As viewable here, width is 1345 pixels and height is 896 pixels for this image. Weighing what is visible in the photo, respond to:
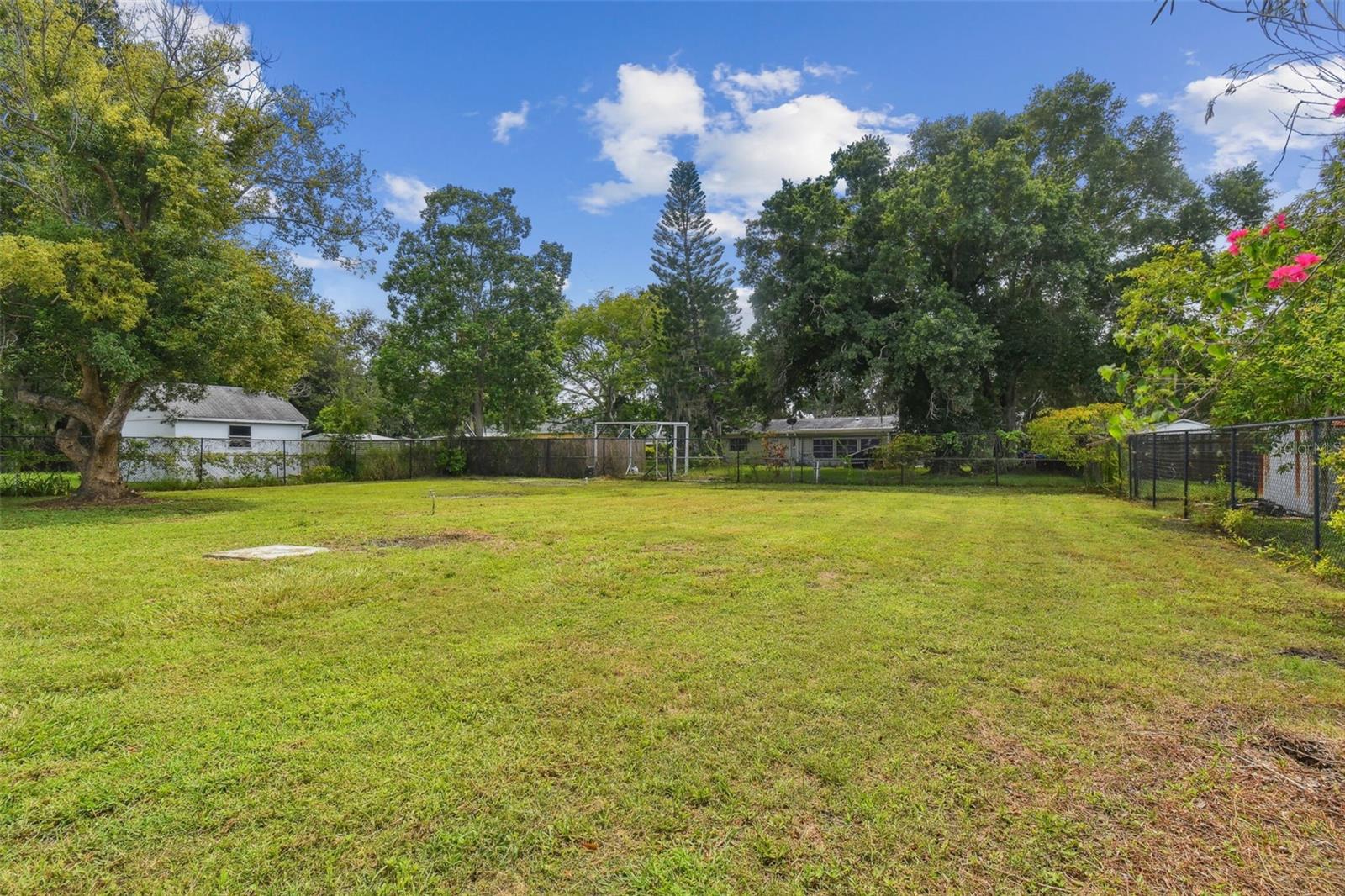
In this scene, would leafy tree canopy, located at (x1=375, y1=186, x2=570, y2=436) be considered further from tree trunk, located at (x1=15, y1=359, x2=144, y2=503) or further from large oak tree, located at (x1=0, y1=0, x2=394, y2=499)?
tree trunk, located at (x1=15, y1=359, x2=144, y2=503)

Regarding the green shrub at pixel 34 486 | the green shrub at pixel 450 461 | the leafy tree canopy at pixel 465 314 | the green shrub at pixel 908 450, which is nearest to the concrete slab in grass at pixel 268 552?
the green shrub at pixel 34 486

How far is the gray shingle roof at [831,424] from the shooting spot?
3359 cm

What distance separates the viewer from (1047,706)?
115 inches

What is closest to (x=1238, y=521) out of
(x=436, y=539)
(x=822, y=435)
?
(x=436, y=539)

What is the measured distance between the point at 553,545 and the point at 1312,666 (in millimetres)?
6289

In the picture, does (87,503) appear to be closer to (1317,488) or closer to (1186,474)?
(1317,488)

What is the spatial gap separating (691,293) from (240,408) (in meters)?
21.9

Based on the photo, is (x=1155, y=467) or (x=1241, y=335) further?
(x=1155, y=467)

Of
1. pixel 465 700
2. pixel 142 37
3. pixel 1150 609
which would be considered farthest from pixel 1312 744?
pixel 142 37

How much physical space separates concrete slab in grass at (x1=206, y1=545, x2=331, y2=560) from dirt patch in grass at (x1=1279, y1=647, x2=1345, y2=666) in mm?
8113

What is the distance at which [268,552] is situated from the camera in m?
6.65

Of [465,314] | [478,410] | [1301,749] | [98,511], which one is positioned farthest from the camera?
[478,410]

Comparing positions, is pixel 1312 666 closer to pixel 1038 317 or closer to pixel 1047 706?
pixel 1047 706

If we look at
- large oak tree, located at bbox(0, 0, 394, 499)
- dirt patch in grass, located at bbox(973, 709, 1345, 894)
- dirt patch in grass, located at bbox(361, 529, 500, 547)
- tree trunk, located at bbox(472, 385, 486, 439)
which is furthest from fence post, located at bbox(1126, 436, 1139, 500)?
tree trunk, located at bbox(472, 385, 486, 439)
